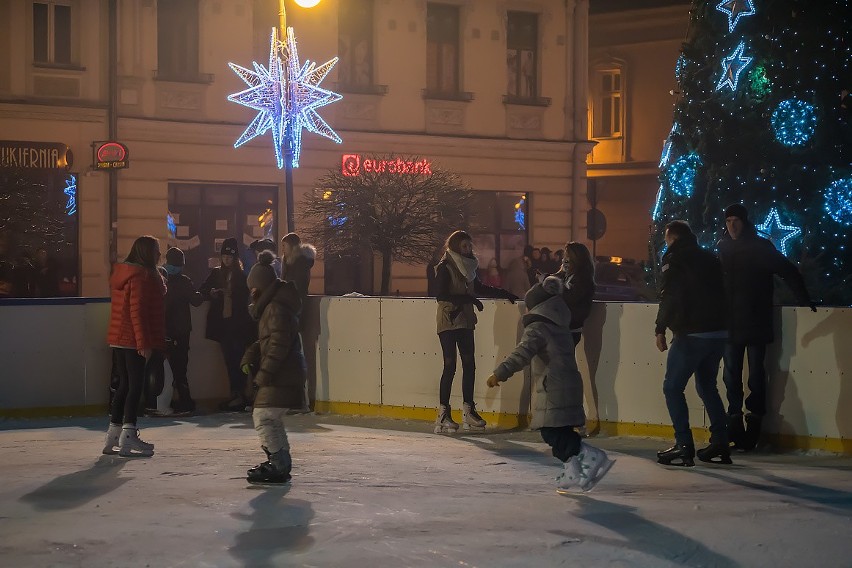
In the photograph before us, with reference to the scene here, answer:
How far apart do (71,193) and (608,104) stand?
2267 centimetres

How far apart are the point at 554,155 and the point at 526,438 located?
21112 millimetres

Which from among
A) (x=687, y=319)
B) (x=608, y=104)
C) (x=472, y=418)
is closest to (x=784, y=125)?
(x=687, y=319)

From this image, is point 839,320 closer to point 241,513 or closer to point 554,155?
point 241,513

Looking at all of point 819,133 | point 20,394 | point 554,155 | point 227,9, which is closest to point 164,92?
point 227,9

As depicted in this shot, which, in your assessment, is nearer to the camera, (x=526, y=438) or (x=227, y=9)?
(x=526, y=438)

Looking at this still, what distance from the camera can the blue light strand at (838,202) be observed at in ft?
41.7

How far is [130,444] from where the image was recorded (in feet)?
33.8

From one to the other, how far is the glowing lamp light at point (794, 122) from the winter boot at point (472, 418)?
3942mm

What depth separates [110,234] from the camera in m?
26.4

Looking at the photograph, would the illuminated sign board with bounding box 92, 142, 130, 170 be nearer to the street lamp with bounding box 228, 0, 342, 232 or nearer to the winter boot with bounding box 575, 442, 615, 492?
the street lamp with bounding box 228, 0, 342, 232

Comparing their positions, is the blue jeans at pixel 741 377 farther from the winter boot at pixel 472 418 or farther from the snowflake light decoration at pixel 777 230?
the snowflake light decoration at pixel 777 230

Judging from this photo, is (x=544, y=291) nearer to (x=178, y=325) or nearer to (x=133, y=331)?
(x=133, y=331)

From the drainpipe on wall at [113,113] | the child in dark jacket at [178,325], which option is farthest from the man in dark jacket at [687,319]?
the drainpipe on wall at [113,113]

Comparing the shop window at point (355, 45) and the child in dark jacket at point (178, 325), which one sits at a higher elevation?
the shop window at point (355, 45)
